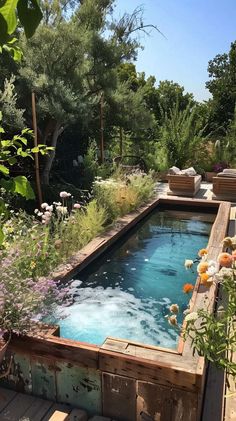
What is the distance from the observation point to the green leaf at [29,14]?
67cm

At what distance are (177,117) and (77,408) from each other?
9.69 metres

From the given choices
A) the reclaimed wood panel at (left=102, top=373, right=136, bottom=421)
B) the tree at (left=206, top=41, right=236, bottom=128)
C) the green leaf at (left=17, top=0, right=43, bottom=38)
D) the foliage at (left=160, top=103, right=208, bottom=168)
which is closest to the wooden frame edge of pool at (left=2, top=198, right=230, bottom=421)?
the reclaimed wood panel at (left=102, top=373, right=136, bottom=421)

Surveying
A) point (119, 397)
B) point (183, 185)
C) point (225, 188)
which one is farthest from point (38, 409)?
point (225, 188)

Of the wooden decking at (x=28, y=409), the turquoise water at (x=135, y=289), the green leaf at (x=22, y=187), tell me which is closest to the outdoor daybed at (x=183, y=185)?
the turquoise water at (x=135, y=289)

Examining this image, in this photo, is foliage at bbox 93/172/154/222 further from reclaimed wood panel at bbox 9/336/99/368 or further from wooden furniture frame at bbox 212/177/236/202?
reclaimed wood panel at bbox 9/336/99/368

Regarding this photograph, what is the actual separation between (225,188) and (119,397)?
6.38 m

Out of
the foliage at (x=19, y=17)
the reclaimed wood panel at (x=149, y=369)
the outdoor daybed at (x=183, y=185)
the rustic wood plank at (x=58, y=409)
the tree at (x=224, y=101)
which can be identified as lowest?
the rustic wood plank at (x=58, y=409)

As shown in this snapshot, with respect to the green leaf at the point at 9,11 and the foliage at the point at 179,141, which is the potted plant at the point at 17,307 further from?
the foliage at the point at 179,141

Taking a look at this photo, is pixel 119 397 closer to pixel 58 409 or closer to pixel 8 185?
pixel 58 409

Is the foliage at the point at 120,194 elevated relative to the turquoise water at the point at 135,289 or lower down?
elevated

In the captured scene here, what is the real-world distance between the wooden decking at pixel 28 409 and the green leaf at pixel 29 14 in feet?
6.56

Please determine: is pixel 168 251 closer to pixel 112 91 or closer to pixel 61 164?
pixel 61 164

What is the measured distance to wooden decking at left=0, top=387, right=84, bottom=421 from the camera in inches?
82.5

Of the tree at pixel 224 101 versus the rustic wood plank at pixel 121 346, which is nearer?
the rustic wood plank at pixel 121 346
